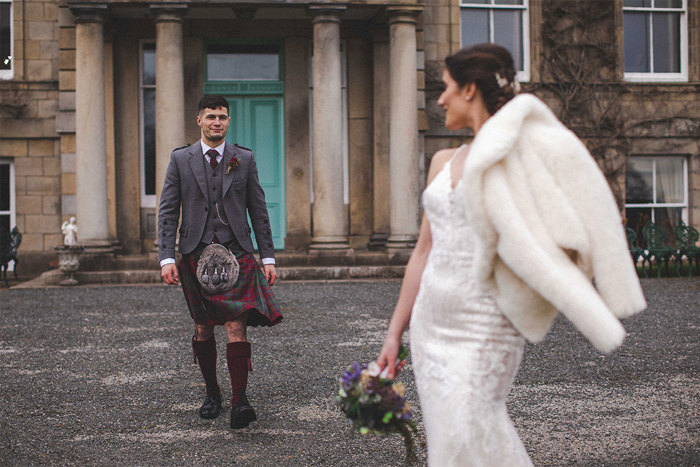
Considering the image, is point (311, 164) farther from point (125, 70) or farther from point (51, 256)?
point (51, 256)

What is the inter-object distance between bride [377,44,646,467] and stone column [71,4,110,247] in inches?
485

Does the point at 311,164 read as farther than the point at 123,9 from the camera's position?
Yes

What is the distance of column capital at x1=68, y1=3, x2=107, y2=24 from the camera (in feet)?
45.8

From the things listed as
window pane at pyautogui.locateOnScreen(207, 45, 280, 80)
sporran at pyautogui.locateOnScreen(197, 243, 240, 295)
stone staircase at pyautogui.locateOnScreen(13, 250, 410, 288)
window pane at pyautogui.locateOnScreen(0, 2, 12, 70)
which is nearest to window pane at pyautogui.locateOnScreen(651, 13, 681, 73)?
stone staircase at pyautogui.locateOnScreen(13, 250, 410, 288)

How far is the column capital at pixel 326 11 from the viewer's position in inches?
555

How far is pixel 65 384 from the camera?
6000 millimetres

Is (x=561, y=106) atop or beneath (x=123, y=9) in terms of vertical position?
beneath

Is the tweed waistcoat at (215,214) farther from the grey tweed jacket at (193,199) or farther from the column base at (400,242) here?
the column base at (400,242)

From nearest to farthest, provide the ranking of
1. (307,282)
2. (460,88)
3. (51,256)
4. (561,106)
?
1. (460,88)
2. (307,282)
3. (51,256)
4. (561,106)

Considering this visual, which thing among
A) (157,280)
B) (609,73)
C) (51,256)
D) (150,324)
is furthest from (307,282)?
(609,73)

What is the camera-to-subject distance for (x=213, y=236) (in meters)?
4.91

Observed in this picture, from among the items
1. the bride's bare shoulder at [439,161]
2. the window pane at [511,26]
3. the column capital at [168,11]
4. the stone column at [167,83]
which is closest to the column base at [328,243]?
the stone column at [167,83]

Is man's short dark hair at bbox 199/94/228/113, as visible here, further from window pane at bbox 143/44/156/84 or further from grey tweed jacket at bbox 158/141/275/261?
window pane at bbox 143/44/156/84

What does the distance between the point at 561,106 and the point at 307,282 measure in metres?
6.96
